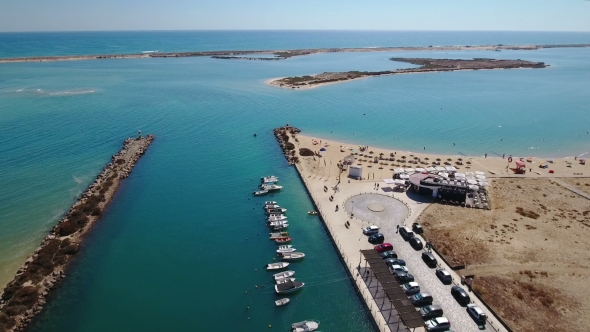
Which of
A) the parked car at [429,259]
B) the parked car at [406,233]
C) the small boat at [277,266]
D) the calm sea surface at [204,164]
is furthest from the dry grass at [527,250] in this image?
the small boat at [277,266]

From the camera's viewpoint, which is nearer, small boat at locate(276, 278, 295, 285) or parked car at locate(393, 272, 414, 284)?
parked car at locate(393, 272, 414, 284)

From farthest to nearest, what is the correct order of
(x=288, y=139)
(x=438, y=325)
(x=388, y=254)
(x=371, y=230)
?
(x=288, y=139)
(x=371, y=230)
(x=388, y=254)
(x=438, y=325)

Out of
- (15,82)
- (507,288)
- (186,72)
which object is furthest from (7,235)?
(186,72)

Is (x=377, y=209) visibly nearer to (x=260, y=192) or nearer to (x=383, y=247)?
(x=383, y=247)

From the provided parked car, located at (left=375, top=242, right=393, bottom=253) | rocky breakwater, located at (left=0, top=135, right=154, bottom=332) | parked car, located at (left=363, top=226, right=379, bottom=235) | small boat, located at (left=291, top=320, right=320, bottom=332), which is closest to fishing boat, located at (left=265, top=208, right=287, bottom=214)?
parked car, located at (left=363, top=226, right=379, bottom=235)

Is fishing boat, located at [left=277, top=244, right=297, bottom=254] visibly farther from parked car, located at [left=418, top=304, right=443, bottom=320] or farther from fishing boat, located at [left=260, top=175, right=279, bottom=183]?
fishing boat, located at [left=260, top=175, right=279, bottom=183]

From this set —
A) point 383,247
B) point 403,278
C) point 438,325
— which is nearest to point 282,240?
point 383,247
